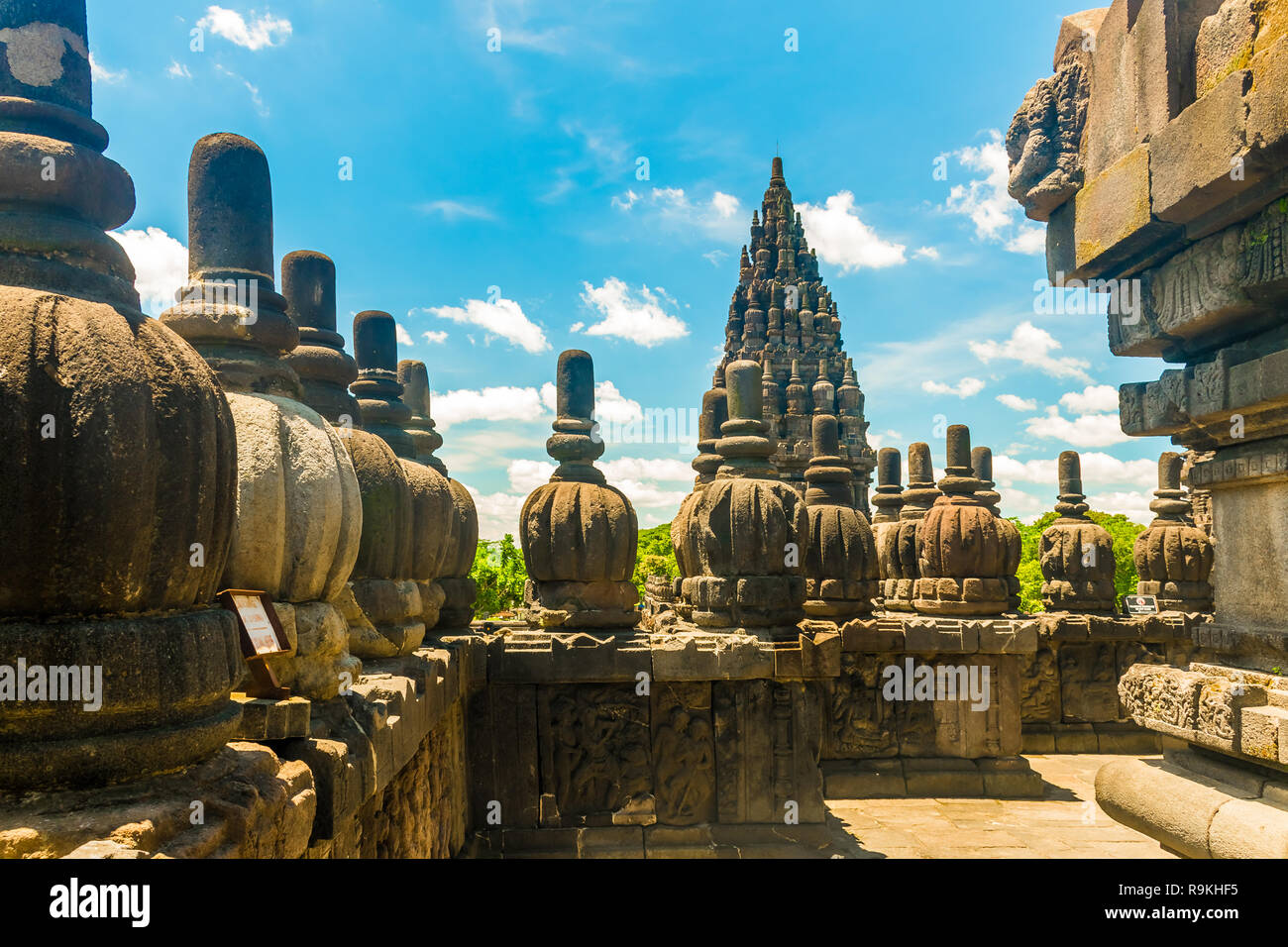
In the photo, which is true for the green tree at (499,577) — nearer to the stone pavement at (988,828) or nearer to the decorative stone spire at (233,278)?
the stone pavement at (988,828)

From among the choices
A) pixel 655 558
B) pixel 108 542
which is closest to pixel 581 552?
pixel 108 542

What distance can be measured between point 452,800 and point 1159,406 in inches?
189

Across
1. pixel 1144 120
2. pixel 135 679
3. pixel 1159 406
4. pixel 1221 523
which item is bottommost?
pixel 135 679

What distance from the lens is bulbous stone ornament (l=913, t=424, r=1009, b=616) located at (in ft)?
32.1

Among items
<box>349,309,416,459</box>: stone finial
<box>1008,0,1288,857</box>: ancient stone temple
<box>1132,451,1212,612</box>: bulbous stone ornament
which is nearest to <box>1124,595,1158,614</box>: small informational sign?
<box>1132,451,1212,612</box>: bulbous stone ornament

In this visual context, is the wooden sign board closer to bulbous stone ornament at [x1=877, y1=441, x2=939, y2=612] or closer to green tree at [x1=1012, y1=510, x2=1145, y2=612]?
bulbous stone ornament at [x1=877, y1=441, x2=939, y2=612]

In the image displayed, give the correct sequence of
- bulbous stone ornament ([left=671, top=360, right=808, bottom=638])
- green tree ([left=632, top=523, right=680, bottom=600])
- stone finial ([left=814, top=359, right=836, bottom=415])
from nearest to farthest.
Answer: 1. bulbous stone ornament ([left=671, top=360, right=808, bottom=638])
2. green tree ([left=632, top=523, right=680, bottom=600])
3. stone finial ([left=814, top=359, right=836, bottom=415])

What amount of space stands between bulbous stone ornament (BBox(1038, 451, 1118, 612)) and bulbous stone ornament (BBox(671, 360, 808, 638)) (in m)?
6.43

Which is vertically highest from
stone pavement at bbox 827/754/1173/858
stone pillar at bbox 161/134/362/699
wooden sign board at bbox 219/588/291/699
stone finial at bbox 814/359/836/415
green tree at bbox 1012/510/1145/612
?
stone finial at bbox 814/359/836/415

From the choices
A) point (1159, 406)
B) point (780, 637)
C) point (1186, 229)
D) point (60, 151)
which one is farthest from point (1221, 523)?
point (60, 151)
